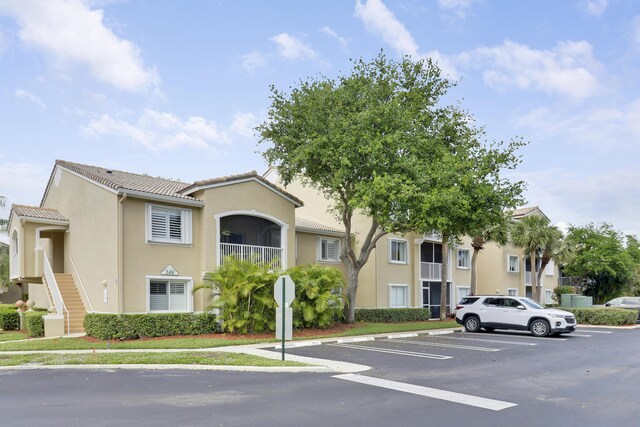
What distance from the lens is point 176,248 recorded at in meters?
21.6

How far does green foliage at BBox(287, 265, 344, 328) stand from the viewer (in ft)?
72.2

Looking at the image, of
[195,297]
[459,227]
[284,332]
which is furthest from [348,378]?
[459,227]

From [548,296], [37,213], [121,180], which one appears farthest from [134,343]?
[548,296]

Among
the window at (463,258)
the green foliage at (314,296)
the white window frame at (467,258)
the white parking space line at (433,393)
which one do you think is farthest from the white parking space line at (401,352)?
the window at (463,258)

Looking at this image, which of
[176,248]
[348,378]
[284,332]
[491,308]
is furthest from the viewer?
[491,308]

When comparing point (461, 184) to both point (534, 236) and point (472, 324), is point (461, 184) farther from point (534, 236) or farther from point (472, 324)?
point (534, 236)

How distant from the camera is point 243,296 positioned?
20641mm

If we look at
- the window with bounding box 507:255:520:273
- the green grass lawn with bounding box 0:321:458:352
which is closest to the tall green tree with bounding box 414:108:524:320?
the green grass lawn with bounding box 0:321:458:352

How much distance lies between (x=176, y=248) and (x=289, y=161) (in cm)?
649

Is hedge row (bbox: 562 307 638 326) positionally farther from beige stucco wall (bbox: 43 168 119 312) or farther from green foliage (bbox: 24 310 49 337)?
green foliage (bbox: 24 310 49 337)

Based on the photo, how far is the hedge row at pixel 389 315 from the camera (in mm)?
29328

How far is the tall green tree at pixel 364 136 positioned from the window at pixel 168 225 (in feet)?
16.9

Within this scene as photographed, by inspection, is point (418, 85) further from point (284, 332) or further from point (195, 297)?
point (284, 332)

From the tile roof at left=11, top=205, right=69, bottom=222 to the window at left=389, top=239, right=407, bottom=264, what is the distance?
1772cm
